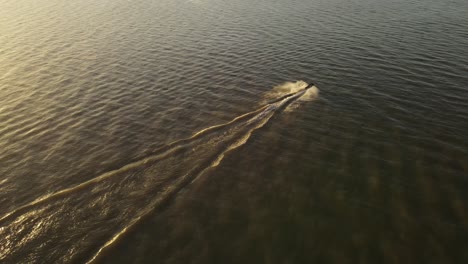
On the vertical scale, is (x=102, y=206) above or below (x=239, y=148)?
below

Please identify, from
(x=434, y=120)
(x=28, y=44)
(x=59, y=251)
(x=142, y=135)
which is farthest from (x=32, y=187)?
(x=28, y=44)

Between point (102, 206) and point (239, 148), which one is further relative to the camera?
point (239, 148)

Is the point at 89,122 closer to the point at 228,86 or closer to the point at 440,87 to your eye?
the point at 228,86

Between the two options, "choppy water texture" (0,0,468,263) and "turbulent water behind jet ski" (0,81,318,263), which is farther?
"choppy water texture" (0,0,468,263)

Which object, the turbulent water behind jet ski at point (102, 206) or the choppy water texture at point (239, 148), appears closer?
the turbulent water behind jet ski at point (102, 206)
